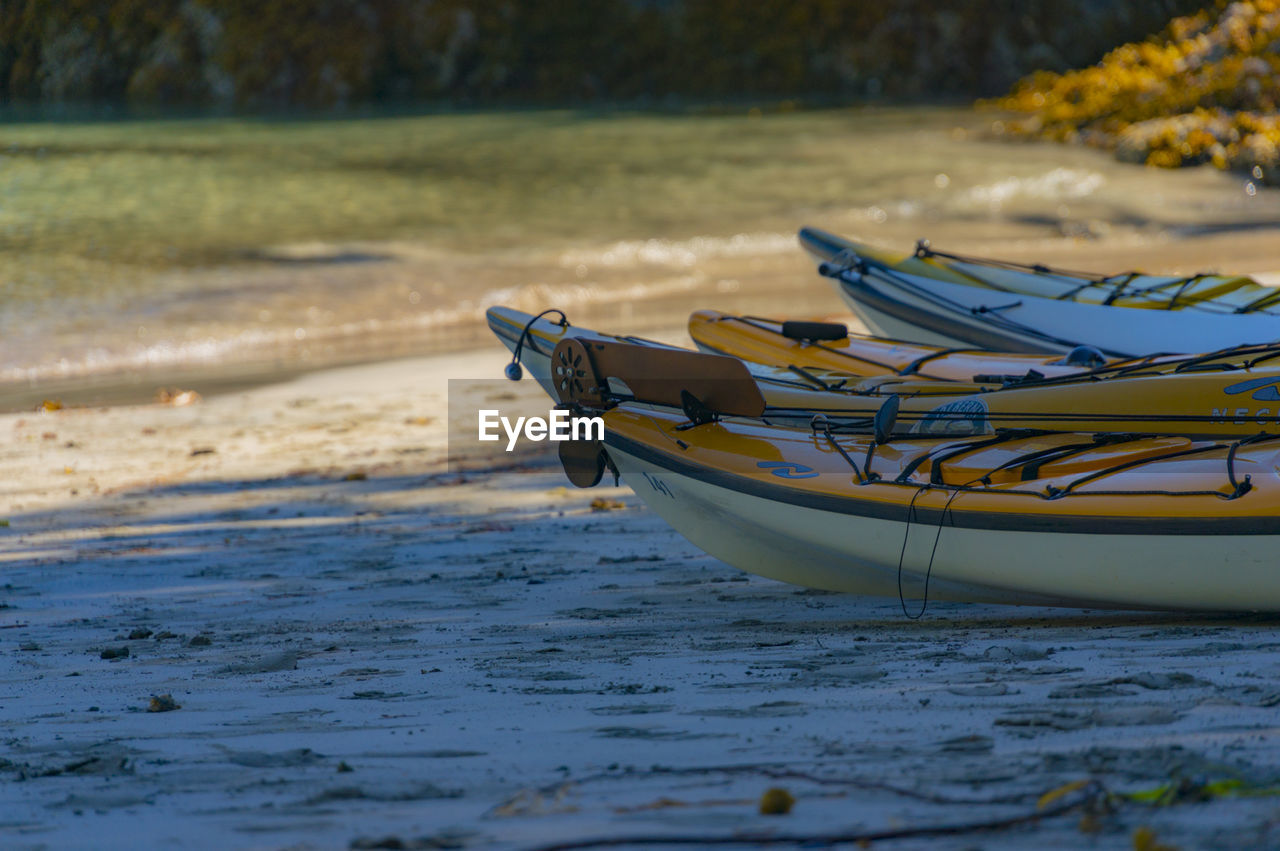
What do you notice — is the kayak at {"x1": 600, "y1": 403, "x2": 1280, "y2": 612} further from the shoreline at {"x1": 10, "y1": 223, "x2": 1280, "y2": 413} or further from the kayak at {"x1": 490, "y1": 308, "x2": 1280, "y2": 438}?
the shoreline at {"x1": 10, "y1": 223, "x2": 1280, "y2": 413}

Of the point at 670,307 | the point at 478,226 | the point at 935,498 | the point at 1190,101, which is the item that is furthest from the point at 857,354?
the point at 1190,101

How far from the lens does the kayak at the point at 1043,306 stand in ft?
22.0

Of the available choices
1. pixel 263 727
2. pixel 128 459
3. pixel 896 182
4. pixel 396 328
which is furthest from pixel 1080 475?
pixel 896 182

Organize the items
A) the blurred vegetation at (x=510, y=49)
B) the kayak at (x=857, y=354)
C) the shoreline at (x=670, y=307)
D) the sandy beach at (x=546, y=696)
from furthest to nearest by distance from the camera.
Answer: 1. the blurred vegetation at (x=510, y=49)
2. the shoreline at (x=670, y=307)
3. the kayak at (x=857, y=354)
4. the sandy beach at (x=546, y=696)

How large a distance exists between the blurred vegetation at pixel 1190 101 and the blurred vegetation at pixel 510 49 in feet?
32.3

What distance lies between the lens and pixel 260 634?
3887 mm

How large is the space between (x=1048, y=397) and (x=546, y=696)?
2.36 metres

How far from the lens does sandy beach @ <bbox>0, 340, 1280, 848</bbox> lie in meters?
2.28

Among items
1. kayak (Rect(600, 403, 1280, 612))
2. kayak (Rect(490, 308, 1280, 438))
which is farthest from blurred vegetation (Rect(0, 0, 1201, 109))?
kayak (Rect(600, 403, 1280, 612))

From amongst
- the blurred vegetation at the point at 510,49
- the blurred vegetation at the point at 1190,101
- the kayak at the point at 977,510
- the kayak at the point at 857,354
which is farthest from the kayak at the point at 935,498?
the blurred vegetation at the point at 510,49

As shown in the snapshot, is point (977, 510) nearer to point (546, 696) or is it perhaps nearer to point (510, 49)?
point (546, 696)

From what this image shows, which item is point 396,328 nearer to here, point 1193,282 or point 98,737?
point 1193,282

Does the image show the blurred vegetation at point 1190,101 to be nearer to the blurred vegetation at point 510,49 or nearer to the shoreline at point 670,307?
the shoreline at point 670,307

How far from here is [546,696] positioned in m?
3.04
